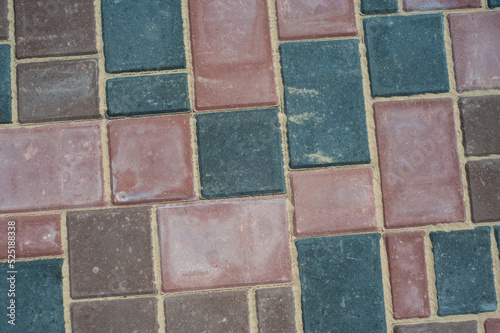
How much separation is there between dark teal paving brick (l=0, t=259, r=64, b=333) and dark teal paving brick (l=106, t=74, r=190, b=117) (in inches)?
21.7

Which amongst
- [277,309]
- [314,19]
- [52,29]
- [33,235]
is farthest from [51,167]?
[314,19]

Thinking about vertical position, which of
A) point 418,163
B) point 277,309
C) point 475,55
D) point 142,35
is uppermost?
point 142,35

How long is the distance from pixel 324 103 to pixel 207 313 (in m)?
0.80

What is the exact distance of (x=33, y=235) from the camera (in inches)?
46.4

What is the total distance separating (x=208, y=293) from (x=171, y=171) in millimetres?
423

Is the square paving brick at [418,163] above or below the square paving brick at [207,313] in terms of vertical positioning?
above

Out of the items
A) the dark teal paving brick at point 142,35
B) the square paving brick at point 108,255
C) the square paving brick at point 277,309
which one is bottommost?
the square paving brick at point 277,309

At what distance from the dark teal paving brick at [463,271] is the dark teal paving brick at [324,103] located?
401 mm

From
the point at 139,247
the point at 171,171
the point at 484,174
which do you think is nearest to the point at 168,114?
the point at 171,171

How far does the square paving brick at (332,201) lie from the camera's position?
1197 millimetres

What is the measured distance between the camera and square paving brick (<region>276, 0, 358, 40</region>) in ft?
3.98

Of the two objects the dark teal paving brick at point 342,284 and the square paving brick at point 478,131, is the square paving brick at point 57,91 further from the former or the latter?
the square paving brick at point 478,131

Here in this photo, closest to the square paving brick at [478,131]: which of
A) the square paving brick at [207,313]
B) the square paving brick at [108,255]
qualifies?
the square paving brick at [207,313]

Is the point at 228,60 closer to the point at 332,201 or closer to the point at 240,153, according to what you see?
the point at 240,153
